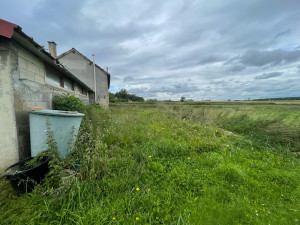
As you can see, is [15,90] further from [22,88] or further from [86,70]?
[86,70]

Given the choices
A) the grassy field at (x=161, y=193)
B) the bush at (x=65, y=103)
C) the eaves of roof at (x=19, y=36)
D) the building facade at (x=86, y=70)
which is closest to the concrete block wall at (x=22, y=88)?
the eaves of roof at (x=19, y=36)

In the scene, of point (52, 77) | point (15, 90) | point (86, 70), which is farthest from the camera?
point (86, 70)

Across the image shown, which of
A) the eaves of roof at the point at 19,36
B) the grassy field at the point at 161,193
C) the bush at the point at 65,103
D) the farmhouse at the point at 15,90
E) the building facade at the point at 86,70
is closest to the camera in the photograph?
the grassy field at the point at 161,193

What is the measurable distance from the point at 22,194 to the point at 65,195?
747 mm

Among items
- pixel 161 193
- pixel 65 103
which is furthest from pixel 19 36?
pixel 161 193

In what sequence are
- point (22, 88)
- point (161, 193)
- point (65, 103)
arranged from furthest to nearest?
1. point (65, 103)
2. point (22, 88)
3. point (161, 193)

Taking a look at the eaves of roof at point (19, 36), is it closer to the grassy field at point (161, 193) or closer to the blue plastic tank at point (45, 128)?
the blue plastic tank at point (45, 128)

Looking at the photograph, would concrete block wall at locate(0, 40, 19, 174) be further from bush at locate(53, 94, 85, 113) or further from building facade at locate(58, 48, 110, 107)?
building facade at locate(58, 48, 110, 107)

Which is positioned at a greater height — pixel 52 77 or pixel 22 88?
pixel 52 77

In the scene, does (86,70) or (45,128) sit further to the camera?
(86,70)

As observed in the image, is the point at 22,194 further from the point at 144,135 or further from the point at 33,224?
the point at 144,135

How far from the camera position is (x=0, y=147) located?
2244 mm

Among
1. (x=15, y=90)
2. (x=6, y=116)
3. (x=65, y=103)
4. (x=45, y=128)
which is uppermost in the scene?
(x=15, y=90)

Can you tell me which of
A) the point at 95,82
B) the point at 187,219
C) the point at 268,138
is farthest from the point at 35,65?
the point at 95,82
